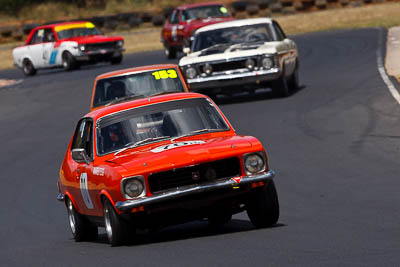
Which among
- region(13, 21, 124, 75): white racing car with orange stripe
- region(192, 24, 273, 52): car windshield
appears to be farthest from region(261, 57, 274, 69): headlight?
region(13, 21, 124, 75): white racing car with orange stripe

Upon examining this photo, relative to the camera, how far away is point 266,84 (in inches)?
762

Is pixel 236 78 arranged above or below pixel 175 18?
above

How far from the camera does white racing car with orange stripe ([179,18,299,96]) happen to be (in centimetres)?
1889

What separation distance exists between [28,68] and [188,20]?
6.03 m

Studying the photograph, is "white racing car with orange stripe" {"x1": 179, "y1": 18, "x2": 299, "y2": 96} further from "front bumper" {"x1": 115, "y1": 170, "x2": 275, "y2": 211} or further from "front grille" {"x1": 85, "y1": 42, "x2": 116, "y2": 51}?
"front grille" {"x1": 85, "y1": 42, "x2": 116, "y2": 51}

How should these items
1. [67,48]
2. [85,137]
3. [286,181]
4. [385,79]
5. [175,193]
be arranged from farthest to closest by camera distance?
[67,48]
[385,79]
[286,181]
[85,137]
[175,193]

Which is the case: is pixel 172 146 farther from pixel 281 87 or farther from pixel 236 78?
pixel 281 87

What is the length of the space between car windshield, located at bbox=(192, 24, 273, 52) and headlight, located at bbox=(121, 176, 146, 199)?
1183cm

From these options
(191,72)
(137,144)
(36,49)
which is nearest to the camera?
(137,144)

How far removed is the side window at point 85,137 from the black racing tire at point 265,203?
1.67 m

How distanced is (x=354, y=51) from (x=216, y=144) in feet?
64.2

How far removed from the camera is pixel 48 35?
32.9m

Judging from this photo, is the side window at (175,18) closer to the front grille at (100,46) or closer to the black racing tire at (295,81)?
the front grille at (100,46)

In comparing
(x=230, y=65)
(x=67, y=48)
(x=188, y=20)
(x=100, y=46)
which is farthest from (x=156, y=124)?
(x=67, y=48)
